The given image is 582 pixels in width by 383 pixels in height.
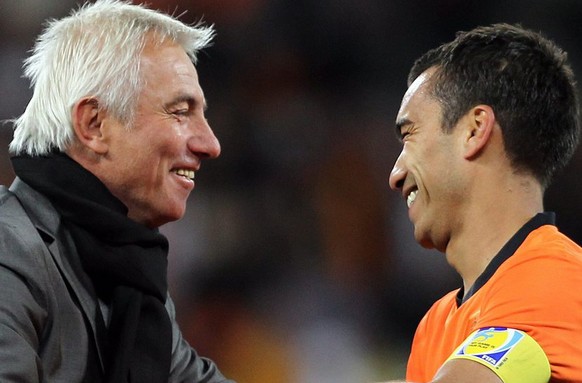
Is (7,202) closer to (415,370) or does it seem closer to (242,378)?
(415,370)

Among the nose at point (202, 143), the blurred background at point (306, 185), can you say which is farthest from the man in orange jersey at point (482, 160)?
the blurred background at point (306, 185)

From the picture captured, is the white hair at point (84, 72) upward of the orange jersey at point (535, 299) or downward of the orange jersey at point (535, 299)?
upward

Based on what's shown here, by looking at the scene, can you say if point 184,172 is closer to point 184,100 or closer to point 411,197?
point 184,100

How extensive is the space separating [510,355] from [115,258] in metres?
0.81

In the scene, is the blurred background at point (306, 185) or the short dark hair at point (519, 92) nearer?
the short dark hair at point (519, 92)

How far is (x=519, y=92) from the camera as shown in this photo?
2.09 metres

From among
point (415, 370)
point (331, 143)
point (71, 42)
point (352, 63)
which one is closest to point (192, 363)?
point (415, 370)

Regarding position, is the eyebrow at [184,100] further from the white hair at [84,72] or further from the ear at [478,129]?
the ear at [478,129]

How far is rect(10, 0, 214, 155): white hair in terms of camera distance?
2094mm

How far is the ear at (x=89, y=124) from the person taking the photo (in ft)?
6.84

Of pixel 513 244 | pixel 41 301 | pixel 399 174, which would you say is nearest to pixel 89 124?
pixel 41 301

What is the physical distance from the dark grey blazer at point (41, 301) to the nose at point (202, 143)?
37 centimetres

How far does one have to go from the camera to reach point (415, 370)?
7.15 ft

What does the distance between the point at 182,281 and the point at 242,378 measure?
45 cm
